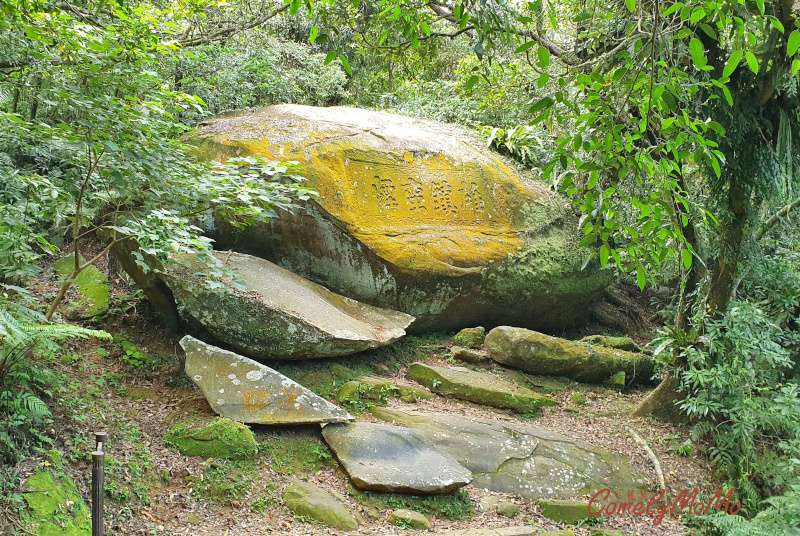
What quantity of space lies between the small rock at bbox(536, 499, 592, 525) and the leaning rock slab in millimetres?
2676

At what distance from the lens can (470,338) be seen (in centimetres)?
830

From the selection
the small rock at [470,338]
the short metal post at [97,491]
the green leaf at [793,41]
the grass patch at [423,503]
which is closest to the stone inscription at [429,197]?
the small rock at [470,338]

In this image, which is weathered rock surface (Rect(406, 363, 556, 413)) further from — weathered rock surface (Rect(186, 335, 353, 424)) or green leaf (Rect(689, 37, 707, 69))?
green leaf (Rect(689, 37, 707, 69))

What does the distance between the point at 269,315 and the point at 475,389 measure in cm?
280

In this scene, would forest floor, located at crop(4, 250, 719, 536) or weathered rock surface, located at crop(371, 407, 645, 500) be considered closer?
forest floor, located at crop(4, 250, 719, 536)

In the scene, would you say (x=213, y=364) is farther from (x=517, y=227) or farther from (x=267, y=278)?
(x=517, y=227)

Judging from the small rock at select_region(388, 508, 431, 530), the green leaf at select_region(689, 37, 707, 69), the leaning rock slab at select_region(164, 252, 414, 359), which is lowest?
the small rock at select_region(388, 508, 431, 530)

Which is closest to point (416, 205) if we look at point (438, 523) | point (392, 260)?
point (392, 260)

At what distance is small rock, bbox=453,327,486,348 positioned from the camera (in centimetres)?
828

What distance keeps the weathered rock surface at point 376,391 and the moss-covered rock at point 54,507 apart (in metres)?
2.89

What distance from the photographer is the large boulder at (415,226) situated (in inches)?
300

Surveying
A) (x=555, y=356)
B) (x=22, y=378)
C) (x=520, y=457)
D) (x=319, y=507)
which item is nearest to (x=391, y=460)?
(x=319, y=507)

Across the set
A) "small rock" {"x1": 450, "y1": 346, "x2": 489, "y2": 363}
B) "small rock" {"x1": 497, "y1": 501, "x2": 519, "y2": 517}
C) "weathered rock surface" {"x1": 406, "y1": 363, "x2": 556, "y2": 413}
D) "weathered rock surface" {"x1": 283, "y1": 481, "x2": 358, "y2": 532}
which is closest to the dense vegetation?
"weathered rock surface" {"x1": 406, "y1": 363, "x2": 556, "y2": 413}

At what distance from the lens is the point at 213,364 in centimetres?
575
